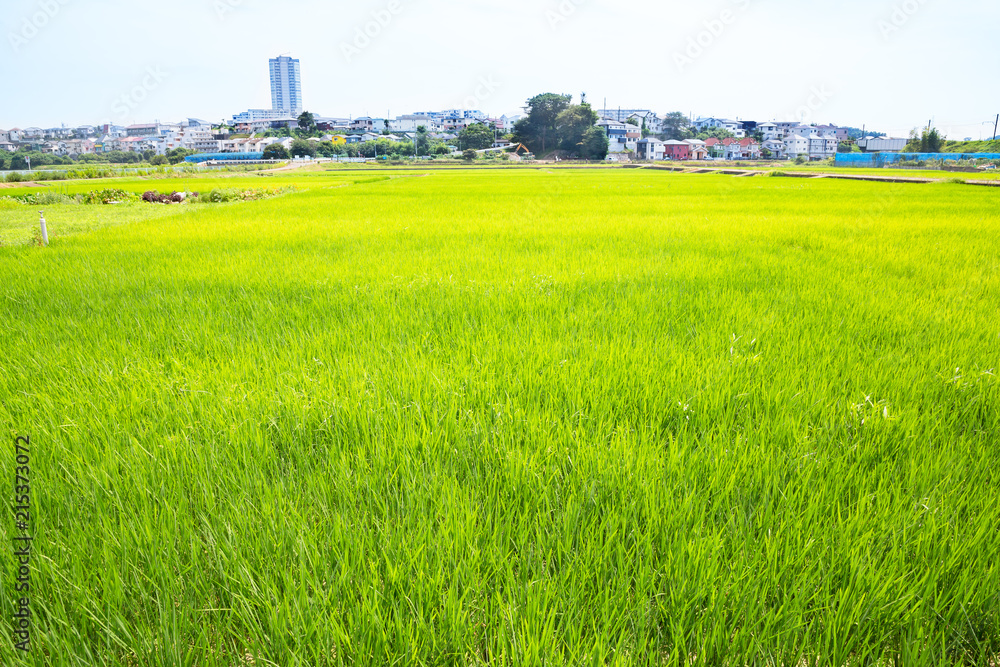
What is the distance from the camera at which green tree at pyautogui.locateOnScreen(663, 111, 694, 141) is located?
4328 inches

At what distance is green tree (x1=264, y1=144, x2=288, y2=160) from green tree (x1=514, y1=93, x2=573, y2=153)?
36.6 m

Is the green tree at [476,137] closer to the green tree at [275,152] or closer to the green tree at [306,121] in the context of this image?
the green tree at [275,152]

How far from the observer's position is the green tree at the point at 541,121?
249ft

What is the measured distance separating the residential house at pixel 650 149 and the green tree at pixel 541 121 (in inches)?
583

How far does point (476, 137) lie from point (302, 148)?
2792cm

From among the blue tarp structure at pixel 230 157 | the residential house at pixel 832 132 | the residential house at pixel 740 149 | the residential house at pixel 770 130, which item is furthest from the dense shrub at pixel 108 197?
the residential house at pixel 832 132

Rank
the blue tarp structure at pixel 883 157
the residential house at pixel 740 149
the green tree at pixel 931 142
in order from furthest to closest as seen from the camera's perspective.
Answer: the residential house at pixel 740 149, the green tree at pixel 931 142, the blue tarp structure at pixel 883 157

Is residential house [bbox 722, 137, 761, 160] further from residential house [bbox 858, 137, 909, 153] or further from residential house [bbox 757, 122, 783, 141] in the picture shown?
residential house [bbox 757, 122, 783, 141]

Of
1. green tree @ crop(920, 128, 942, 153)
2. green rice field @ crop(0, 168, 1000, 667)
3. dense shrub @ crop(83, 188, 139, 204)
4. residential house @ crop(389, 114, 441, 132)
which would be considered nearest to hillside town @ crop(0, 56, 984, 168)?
green tree @ crop(920, 128, 942, 153)

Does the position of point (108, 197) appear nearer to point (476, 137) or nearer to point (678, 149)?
point (476, 137)

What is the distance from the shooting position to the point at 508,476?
5.44ft

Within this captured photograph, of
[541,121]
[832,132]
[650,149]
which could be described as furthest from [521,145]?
[832,132]

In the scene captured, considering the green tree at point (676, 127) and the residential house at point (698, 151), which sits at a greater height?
the green tree at point (676, 127)

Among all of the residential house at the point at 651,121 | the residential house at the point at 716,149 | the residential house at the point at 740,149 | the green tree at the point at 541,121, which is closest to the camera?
the green tree at the point at 541,121
